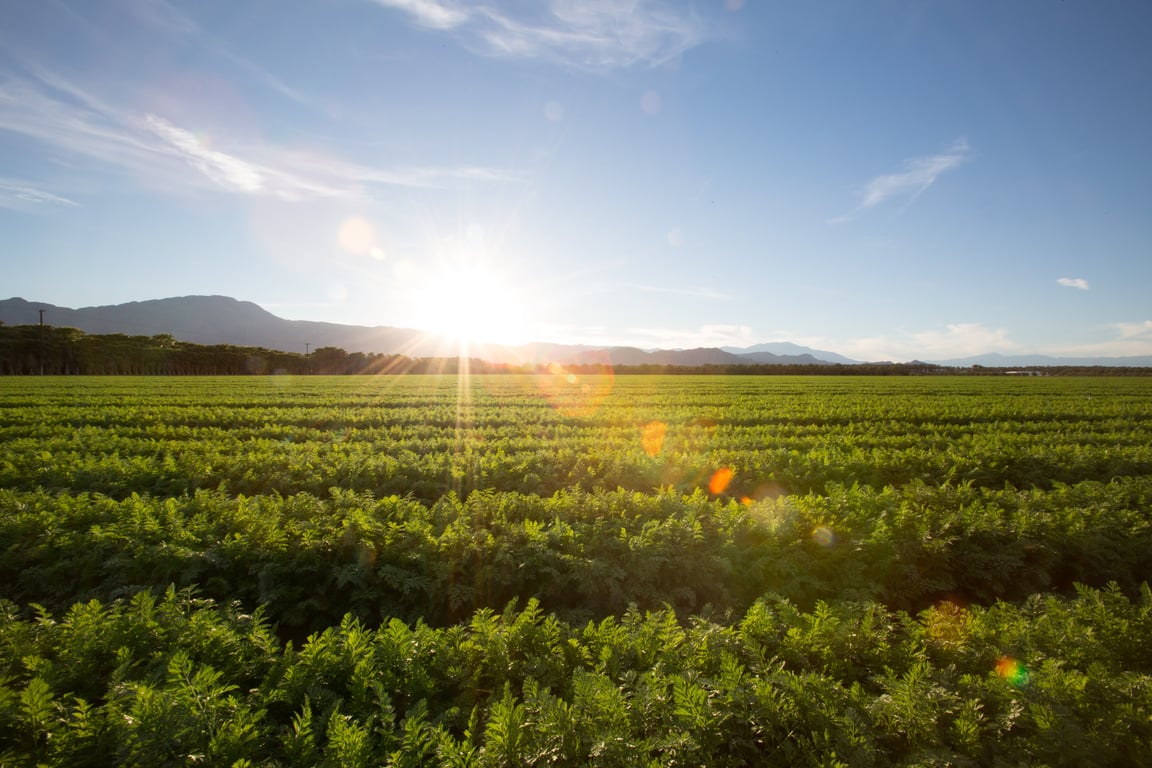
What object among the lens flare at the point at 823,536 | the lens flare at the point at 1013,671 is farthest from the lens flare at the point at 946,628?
the lens flare at the point at 823,536

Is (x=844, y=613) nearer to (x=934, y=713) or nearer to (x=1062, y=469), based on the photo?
(x=934, y=713)

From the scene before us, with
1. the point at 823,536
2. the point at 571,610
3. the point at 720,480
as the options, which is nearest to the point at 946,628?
the point at 823,536

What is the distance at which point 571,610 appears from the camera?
18.6ft

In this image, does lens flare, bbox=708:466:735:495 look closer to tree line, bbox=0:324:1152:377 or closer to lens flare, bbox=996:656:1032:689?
lens flare, bbox=996:656:1032:689

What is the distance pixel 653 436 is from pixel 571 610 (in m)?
9.82

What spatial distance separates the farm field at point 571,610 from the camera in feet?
9.89

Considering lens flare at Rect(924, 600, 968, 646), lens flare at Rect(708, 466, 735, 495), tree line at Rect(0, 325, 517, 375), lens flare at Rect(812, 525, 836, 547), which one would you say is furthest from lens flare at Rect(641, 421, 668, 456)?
tree line at Rect(0, 325, 517, 375)

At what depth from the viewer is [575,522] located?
718 centimetres

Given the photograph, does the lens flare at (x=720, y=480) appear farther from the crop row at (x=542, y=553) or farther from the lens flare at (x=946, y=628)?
the lens flare at (x=946, y=628)

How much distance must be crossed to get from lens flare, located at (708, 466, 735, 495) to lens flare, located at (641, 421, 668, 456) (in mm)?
1616

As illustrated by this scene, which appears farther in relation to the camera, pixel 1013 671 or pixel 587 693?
pixel 1013 671

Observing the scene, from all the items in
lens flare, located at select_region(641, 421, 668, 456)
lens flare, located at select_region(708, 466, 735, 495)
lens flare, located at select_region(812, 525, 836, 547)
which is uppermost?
lens flare, located at select_region(641, 421, 668, 456)

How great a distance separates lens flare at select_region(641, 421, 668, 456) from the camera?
41.9 feet

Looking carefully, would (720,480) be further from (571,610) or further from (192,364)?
(192,364)
